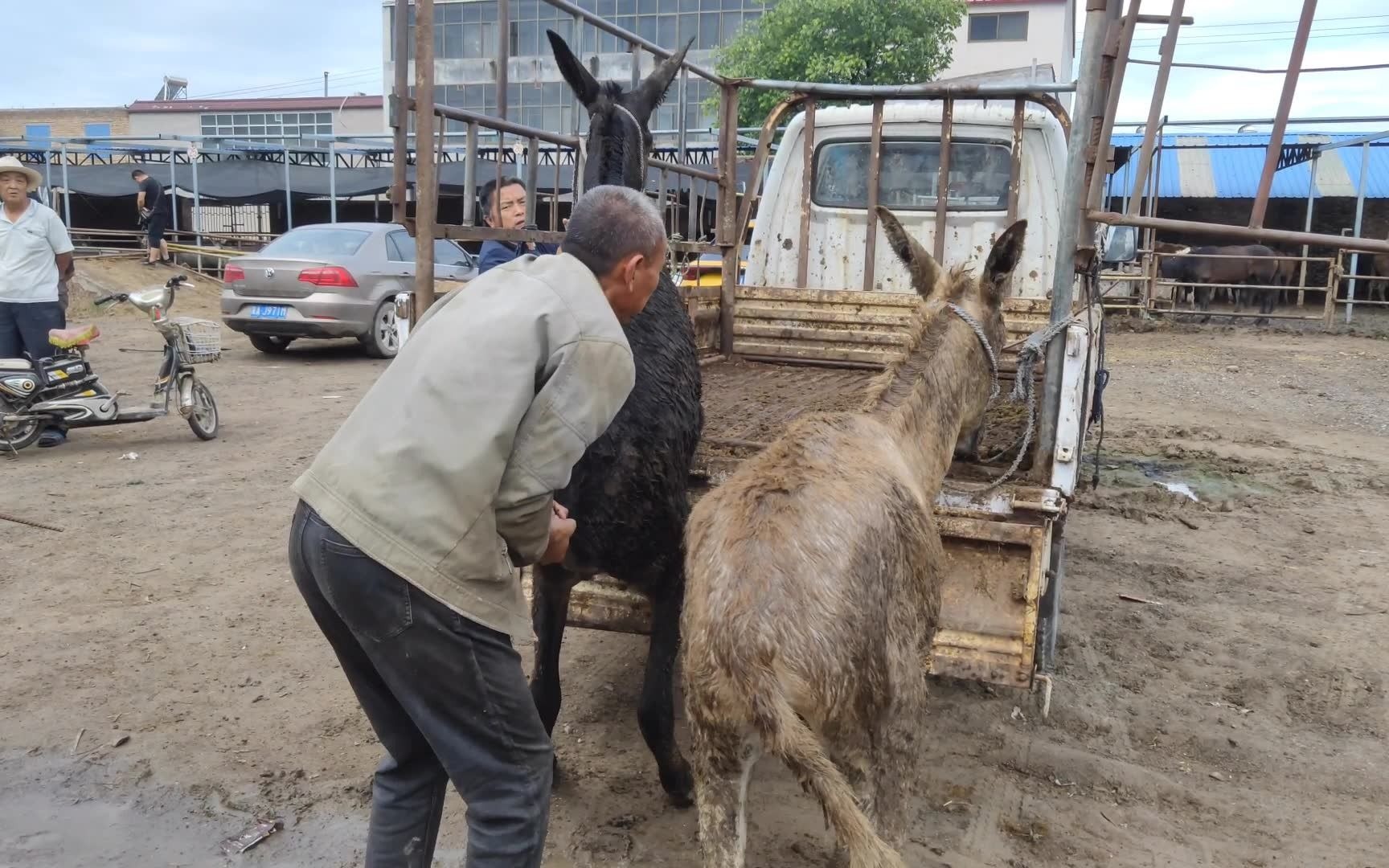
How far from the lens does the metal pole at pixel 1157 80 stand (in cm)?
337

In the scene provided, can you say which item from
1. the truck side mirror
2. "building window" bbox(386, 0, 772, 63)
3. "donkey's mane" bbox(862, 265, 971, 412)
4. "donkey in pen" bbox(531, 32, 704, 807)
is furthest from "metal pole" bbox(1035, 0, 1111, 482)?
"building window" bbox(386, 0, 772, 63)

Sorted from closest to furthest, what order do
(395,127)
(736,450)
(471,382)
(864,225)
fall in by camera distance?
(471,382) → (395,127) → (736,450) → (864,225)

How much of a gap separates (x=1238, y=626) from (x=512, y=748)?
13.8ft

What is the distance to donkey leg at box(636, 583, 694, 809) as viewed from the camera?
336cm

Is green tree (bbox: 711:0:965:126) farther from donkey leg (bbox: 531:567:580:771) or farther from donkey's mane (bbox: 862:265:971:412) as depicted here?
donkey leg (bbox: 531:567:580:771)

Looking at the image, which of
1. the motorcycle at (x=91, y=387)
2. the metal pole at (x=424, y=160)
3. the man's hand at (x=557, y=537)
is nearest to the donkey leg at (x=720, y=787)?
the man's hand at (x=557, y=537)

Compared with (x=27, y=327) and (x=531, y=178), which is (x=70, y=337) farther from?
(x=531, y=178)

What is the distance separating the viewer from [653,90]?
4.14 m

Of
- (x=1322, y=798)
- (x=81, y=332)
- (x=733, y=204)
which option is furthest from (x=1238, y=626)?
(x=81, y=332)

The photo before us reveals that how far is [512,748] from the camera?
2.31 metres

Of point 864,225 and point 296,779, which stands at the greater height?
point 864,225

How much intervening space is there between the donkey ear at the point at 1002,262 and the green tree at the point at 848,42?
22092mm

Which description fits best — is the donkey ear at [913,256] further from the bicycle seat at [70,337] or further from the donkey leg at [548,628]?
the bicycle seat at [70,337]

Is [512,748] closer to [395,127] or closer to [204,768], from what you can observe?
[204,768]
